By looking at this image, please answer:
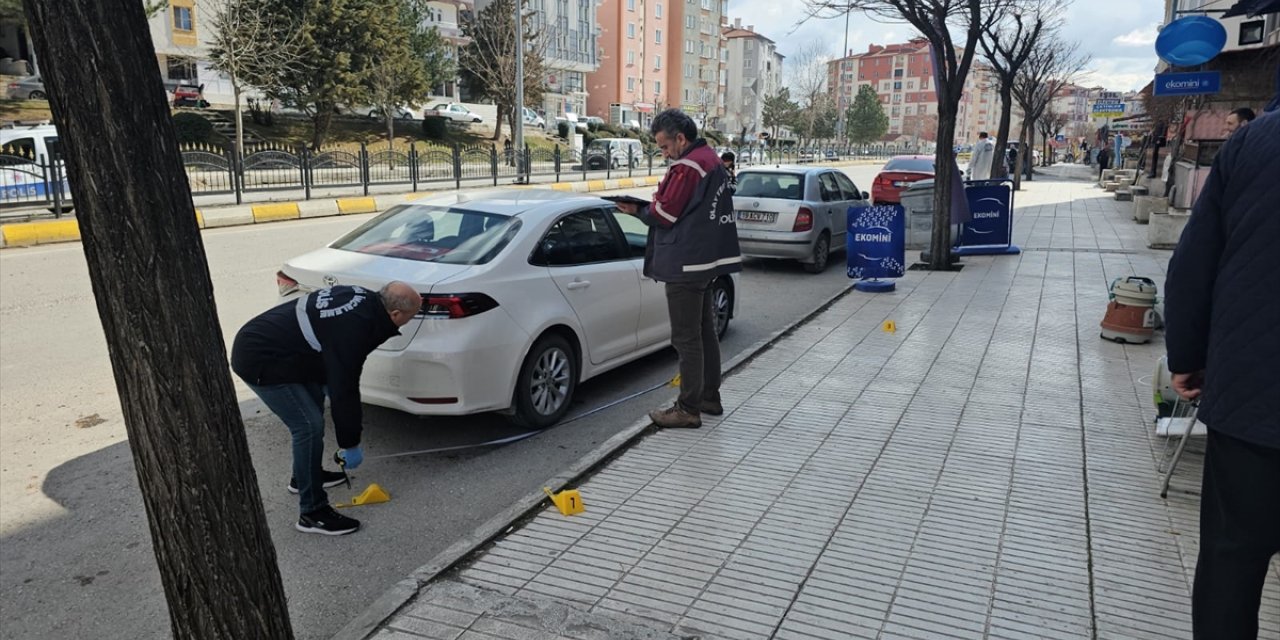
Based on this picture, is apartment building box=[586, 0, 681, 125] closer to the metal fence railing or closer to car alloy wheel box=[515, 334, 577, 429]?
the metal fence railing

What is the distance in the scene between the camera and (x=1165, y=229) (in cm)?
1399

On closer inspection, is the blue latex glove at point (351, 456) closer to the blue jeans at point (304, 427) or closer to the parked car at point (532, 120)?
the blue jeans at point (304, 427)

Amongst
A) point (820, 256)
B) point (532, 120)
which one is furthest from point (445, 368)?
point (532, 120)

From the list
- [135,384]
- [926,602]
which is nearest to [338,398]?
[135,384]

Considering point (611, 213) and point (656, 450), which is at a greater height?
point (611, 213)

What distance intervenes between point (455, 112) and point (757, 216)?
162 ft

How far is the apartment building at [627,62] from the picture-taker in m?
86.9

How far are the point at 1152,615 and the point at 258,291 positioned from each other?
9.08m

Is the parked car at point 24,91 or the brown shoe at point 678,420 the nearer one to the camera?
the brown shoe at point 678,420

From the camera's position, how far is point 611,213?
21.5ft

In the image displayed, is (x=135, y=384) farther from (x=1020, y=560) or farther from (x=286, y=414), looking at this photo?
(x=1020, y=560)

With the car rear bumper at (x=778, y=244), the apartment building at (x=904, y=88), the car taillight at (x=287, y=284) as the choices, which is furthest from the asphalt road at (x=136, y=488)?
the apartment building at (x=904, y=88)

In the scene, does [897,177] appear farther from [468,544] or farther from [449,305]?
[468,544]

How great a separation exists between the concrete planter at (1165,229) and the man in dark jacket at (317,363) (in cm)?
1362
